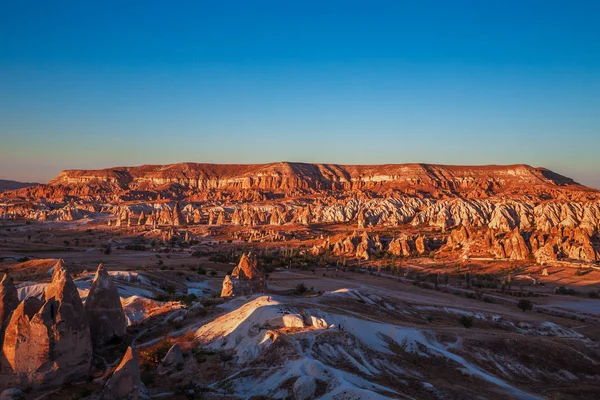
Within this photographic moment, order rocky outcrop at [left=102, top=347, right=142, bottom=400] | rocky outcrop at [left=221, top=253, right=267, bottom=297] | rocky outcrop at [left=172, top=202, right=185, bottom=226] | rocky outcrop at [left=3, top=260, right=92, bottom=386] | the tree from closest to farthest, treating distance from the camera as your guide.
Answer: rocky outcrop at [left=102, top=347, right=142, bottom=400] → rocky outcrop at [left=3, top=260, right=92, bottom=386] → rocky outcrop at [left=221, top=253, right=267, bottom=297] → the tree → rocky outcrop at [left=172, top=202, right=185, bottom=226]

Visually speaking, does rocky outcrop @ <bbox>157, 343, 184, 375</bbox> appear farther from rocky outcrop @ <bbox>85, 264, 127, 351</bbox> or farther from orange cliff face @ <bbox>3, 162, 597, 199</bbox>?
orange cliff face @ <bbox>3, 162, 597, 199</bbox>

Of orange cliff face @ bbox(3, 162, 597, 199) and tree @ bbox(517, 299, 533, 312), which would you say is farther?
orange cliff face @ bbox(3, 162, 597, 199)

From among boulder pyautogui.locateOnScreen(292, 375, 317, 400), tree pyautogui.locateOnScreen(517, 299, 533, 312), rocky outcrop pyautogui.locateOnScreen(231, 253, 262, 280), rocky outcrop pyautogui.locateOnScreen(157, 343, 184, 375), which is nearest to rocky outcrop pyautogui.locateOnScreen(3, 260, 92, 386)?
rocky outcrop pyautogui.locateOnScreen(157, 343, 184, 375)

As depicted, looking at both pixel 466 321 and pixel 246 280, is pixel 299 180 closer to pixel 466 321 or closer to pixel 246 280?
pixel 246 280

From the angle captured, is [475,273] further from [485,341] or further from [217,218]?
[217,218]

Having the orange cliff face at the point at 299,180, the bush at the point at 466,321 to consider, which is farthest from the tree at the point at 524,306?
the orange cliff face at the point at 299,180

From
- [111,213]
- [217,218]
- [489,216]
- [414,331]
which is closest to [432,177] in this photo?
[489,216]

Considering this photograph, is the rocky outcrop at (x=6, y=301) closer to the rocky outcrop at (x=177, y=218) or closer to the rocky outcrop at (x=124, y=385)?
the rocky outcrop at (x=124, y=385)
